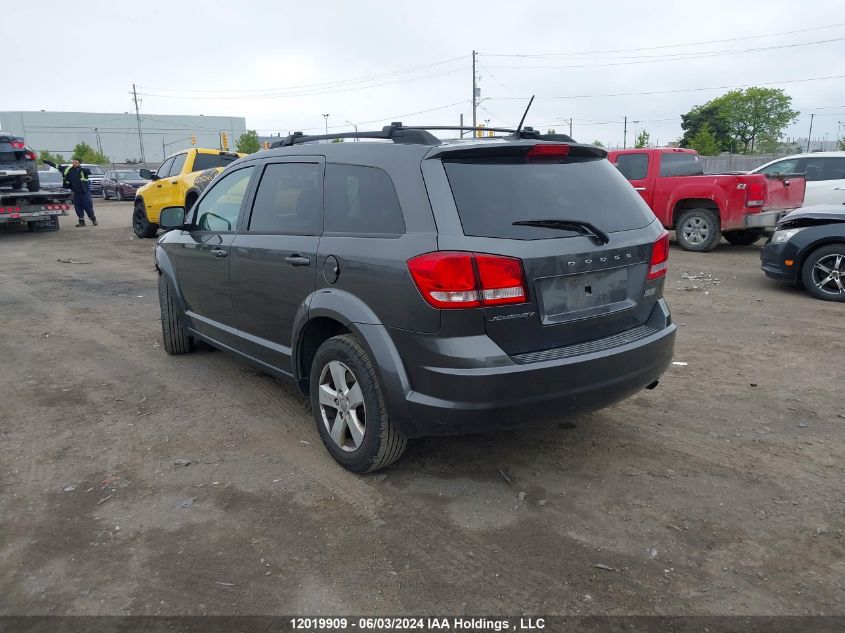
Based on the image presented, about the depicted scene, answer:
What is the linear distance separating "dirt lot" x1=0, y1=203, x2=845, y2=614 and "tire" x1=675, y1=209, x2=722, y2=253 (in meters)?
6.38

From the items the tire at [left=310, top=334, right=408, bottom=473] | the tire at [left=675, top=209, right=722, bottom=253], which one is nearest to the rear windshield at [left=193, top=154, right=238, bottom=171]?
the tire at [left=675, top=209, right=722, bottom=253]

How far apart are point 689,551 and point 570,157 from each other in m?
2.06

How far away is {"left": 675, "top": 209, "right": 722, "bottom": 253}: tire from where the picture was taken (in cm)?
1124

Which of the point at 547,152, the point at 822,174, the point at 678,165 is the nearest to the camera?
the point at 547,152

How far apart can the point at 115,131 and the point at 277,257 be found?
129753 millimetres

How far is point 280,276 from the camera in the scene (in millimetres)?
3812

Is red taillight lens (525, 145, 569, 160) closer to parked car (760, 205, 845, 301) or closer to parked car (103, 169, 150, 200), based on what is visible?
parked car (760, 205, 845, 301)

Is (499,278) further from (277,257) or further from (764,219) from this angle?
(764,219)

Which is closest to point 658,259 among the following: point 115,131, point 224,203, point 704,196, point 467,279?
point 467,279

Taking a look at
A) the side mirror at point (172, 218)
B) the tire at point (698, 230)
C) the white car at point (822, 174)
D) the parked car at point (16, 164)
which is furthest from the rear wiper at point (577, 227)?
the parked car at point (16, 164)

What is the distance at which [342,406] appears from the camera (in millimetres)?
3496

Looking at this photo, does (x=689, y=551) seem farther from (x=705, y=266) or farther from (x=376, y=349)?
(x=705, y=266)

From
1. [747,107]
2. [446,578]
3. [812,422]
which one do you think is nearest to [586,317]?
[446,578]

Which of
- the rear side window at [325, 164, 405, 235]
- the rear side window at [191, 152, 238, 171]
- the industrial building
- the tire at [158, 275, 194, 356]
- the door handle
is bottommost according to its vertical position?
the tire at [158, 275, 194, 356]
